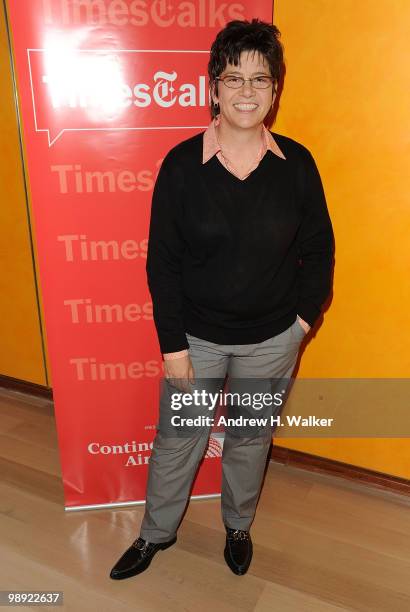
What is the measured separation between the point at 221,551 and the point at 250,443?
478 mm

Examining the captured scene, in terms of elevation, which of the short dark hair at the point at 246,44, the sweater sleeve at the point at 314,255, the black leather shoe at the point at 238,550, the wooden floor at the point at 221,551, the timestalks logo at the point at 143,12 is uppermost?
the timestalks logo at the point at 143,12

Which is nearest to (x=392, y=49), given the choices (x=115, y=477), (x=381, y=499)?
(x=381, y=499)

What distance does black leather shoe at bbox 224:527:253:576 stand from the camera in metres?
1.83

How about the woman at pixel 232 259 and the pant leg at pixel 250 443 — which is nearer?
the woman at pixel 232 259

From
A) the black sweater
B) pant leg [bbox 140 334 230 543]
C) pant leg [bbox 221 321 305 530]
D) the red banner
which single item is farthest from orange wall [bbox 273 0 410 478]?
pant leg [bbox 140 334 230 543]

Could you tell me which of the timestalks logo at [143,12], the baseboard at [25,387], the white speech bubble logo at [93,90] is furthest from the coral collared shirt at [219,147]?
the baseboard at [25,387]

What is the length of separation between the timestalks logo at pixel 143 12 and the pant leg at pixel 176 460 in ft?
3.30

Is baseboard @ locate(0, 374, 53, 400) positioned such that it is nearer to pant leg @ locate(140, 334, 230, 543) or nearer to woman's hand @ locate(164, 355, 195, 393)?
pant leg @ locate(140, 334, 230, 543)

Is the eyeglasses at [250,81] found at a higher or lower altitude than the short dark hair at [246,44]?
lower

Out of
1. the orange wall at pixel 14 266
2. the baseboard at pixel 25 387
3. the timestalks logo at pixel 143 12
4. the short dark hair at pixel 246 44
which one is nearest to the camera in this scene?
the short dark hair at pixel 246 44

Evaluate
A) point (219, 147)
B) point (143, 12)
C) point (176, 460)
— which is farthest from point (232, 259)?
point (143, 12)

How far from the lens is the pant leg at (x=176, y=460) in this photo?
5.47ft

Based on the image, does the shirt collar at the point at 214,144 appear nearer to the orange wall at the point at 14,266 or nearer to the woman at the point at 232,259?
the woman at the point at 232,259

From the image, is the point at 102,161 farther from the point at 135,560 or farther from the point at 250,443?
the point at 135,560
